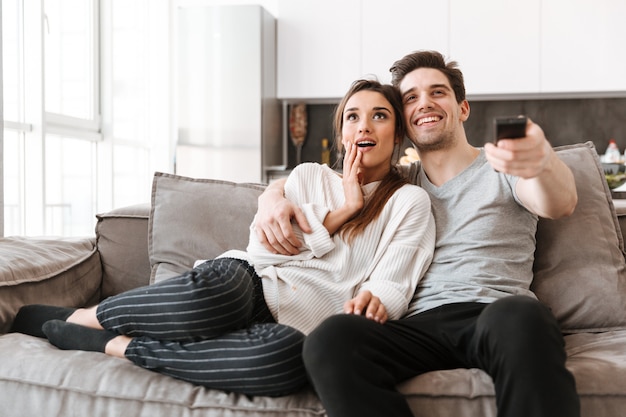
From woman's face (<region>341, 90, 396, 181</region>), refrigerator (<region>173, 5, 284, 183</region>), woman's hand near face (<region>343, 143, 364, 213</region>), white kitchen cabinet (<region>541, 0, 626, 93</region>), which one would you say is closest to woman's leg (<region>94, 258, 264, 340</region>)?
woman's hand near face (<region>343, 143, 364, 213</region>)

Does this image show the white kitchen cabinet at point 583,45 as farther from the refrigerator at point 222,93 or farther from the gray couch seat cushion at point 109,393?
the gray couch seat cushion at point 109,393

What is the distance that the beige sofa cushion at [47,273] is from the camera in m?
1.61

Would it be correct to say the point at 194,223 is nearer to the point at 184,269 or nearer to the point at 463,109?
the point at 184,269

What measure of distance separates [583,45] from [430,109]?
2.86 m

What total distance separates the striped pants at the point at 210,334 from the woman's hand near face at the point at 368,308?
128 millimetres

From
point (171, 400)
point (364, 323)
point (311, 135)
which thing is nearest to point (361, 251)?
point (364, 323)

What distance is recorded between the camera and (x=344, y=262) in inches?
59.9

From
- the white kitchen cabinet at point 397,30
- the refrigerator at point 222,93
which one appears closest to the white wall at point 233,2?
the refrigerator at point 222,93

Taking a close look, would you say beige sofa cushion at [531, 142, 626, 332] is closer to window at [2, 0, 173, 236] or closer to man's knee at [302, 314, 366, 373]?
man's knee at [302, 314, 366, 373]

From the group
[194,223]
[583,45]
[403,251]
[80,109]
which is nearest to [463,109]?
[403,251]

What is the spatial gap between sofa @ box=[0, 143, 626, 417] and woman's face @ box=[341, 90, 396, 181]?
38 centimetres

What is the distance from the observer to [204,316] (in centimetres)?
131

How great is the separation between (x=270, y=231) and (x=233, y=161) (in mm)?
2706

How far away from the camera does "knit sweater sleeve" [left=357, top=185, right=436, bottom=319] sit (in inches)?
56.1
